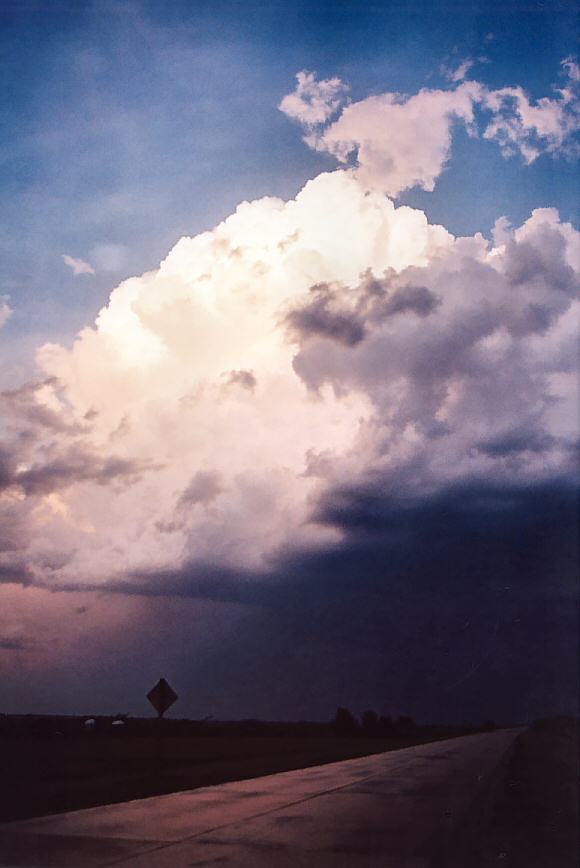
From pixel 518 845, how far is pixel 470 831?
139 centimetres

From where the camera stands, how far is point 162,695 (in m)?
24.0

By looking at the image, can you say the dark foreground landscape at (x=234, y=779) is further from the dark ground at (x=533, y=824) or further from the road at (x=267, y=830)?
the road at (x=267, y=830)

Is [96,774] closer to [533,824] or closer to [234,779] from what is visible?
[234,779]

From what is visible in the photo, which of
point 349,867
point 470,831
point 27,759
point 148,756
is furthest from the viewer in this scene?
point 148,756

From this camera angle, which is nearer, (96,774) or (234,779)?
(234,779)

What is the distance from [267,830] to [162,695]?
10368 mm

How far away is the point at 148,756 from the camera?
4000 cm

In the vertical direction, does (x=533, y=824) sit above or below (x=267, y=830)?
A: below

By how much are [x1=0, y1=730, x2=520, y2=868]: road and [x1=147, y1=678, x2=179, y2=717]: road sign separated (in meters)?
2.52

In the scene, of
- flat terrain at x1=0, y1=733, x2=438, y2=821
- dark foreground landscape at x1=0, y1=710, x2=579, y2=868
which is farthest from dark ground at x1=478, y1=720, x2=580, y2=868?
flat terrain at x1=0, y1=733, x2=438, y2=821

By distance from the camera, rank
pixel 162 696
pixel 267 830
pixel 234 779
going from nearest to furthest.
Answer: pixel 267 830 < pixel 162 696 < pixel 234 779

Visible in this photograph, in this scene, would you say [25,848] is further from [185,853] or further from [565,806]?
[565,806]

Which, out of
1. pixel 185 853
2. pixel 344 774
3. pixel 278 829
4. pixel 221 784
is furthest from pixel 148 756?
pixel 185 853

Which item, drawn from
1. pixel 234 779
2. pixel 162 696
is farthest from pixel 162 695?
pixel 234 779
